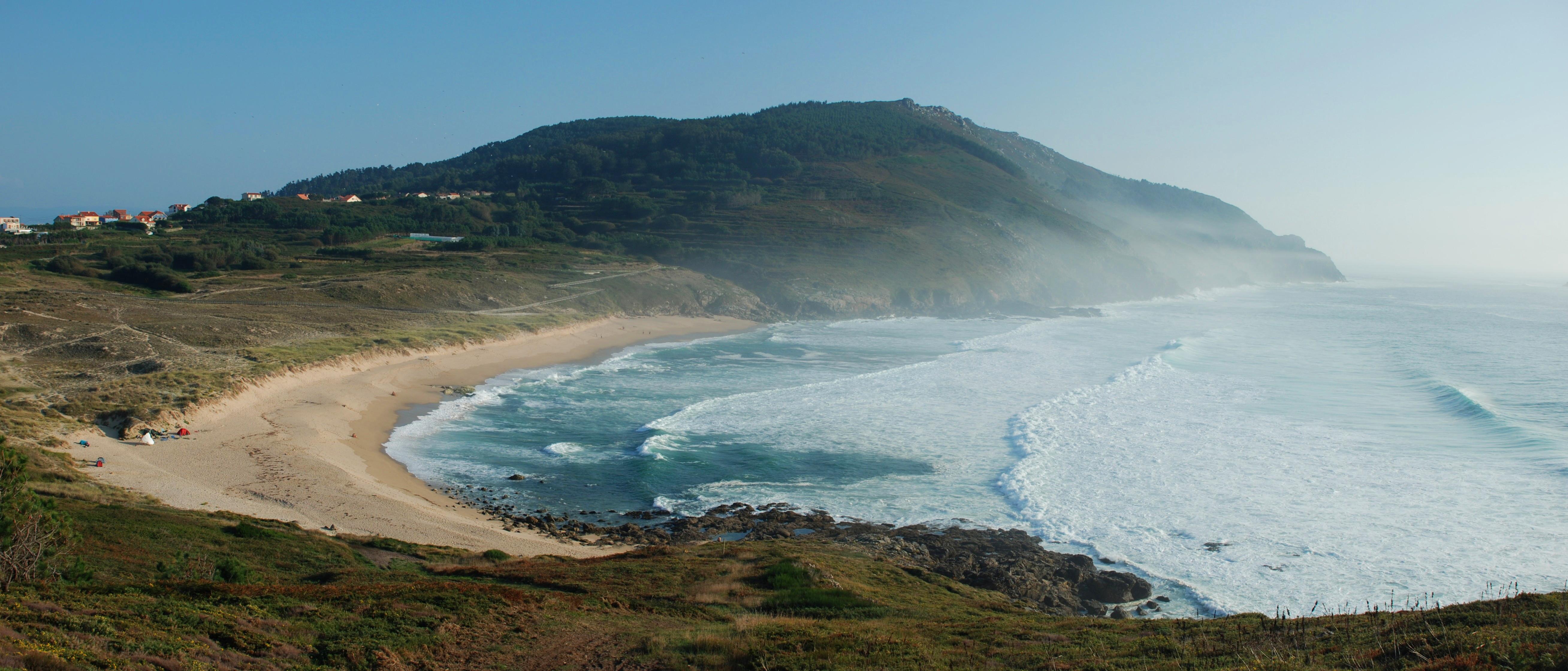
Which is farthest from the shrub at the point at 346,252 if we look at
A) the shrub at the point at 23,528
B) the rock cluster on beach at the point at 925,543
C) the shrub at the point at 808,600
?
the shrub at the point at 808,600

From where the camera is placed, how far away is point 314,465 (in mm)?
21938

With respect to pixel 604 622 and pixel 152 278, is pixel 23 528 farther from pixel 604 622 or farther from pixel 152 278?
pixel 152 278

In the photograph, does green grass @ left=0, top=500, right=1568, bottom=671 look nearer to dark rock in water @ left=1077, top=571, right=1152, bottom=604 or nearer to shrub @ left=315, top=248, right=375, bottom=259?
dark rock in water @ left=1077, top=571, right=1152, bottom=604

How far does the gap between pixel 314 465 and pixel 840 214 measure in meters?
84.2

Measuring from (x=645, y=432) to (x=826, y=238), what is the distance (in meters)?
65.4

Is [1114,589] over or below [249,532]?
below

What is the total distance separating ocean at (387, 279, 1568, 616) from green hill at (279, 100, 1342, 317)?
3552 centimetres

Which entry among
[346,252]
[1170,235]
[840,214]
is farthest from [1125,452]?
[1170,235]

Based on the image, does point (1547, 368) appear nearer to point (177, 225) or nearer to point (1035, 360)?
point (1035, 360)

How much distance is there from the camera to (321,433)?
2534 centimetres

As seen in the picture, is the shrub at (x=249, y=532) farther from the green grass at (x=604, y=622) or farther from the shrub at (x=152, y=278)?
the shrub at (x=152, y=278)

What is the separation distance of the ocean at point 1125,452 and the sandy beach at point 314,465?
1.49m

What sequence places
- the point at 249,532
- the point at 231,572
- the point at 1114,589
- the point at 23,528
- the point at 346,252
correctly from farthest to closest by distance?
the point at 346,252, the point at 1114,589, the point at 249,532, the point at 231,572, the point at 23,528

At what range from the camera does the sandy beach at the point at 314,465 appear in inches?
717
